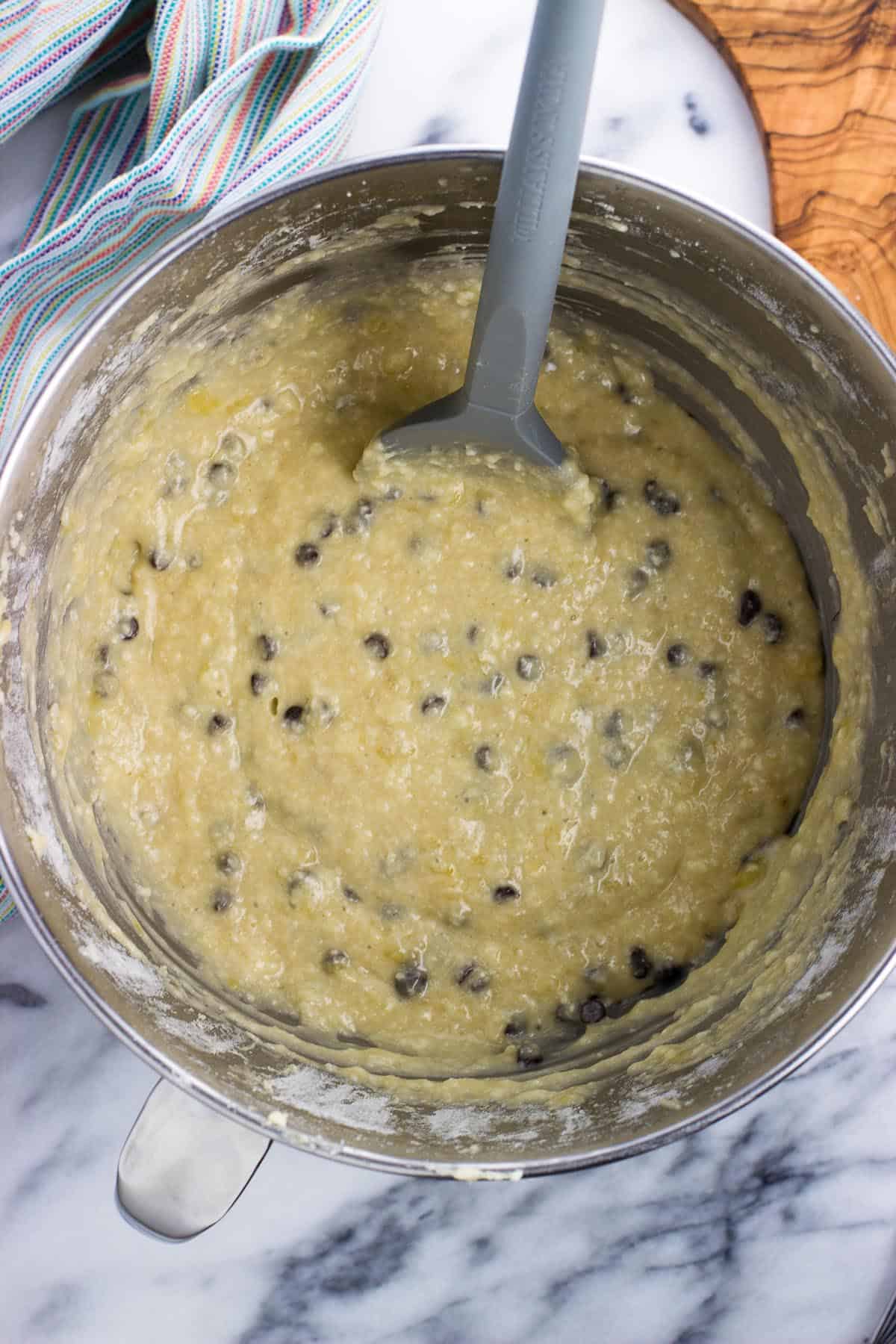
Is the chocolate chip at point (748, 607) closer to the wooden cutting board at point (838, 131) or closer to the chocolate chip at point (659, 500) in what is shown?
the chocolate chip at point (659, 500)

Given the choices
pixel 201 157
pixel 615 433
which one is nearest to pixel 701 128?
pixel 615 433

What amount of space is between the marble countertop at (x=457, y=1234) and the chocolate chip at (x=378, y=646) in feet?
2.53

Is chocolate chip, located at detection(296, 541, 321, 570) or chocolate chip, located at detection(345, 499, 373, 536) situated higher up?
chocolate chip, located at detection(345, 499, 373, 536)

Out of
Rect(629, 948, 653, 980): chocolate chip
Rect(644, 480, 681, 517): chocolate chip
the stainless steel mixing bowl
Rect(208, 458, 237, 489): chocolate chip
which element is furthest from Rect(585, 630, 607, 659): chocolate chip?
Rect(208, 458, 237, 489): chocolate chip

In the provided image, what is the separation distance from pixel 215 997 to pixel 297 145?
1.30 m

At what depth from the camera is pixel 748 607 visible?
1.86 meters

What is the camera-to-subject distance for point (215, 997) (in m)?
1.83

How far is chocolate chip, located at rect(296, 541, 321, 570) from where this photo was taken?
71.7 inches

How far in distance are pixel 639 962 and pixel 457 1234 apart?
0.61 meters

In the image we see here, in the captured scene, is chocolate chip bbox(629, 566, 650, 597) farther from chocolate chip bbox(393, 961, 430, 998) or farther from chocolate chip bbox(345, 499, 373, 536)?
chocolate chip bbox(393, 961, 430, 998)

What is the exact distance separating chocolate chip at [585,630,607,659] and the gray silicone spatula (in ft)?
0.90

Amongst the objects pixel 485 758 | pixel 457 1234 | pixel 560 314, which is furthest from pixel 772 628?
pixel 457 1234

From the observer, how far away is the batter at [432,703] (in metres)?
1.83

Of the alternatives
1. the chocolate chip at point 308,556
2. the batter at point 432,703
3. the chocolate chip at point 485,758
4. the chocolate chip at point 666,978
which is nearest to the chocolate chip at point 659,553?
the batter at point 432,703
